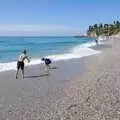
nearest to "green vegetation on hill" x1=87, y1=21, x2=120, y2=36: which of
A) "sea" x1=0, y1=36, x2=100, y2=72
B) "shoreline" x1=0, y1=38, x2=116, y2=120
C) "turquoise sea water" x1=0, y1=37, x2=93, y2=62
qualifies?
"turquoise sea water" x1=0, y1=37, x2=93, y2=62

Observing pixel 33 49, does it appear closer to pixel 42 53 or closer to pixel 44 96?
pixel 42 53

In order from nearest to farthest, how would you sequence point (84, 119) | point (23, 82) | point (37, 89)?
point (84, 119), point (37, 89), point (23, 82)

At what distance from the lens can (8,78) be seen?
17.4 m

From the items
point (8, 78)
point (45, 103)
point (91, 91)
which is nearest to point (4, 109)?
point (45, 103)

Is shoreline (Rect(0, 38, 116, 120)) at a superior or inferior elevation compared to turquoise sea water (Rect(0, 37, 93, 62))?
superior

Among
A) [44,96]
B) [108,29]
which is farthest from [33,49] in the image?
[108,29]

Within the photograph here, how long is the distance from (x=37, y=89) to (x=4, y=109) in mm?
3793

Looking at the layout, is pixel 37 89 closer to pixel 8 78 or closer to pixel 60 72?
pixel 8 78

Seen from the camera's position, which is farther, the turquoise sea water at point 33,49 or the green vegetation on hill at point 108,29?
the green vegetation on hill at point 108,29

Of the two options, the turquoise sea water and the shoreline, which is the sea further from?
the shoreline

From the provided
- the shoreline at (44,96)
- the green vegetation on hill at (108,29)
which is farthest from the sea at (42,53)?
the green vegetation on hill at (108,29)

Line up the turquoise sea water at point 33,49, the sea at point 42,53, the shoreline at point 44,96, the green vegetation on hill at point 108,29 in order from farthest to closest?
the green vegetation on hill at point 108,29, the turquoise sea water at point 33,49, the sea at point 42,53, the shoreline at point 44,96

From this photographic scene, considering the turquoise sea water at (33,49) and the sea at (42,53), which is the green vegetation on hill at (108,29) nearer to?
the turquoise sea water at (33,49)

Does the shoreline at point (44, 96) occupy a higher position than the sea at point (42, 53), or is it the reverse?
the shoreline at point (44, 96)
